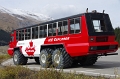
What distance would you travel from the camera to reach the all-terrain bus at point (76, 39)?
40.7ft

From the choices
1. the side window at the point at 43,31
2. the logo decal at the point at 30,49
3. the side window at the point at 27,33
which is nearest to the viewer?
the side window at the point at 43,31

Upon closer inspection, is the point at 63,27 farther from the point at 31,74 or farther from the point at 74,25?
the point at 31,74

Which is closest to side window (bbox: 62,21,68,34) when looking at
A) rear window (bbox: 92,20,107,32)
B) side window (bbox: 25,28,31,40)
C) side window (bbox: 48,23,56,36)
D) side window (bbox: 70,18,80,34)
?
side window (bbox: 70,18,80,34)

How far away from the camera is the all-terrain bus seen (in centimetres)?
1239

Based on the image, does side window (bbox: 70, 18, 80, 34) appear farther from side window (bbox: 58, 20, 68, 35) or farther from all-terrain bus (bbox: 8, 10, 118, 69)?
side window (bbox: 58, 20, 68, 35)

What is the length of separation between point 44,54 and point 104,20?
3853mm

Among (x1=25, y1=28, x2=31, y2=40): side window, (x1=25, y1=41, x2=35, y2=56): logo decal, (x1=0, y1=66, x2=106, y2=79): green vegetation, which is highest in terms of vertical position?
(x1=25, y1=28, x2=31, y2=40): side window

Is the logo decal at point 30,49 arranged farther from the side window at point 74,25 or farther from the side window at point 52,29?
the side window at point 74,25

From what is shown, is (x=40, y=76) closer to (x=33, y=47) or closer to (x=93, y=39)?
(x=93, y=39)

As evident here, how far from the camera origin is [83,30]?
12.4 metres

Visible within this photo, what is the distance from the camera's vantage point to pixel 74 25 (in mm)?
13000

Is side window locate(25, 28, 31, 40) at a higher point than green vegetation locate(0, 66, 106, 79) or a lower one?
higher

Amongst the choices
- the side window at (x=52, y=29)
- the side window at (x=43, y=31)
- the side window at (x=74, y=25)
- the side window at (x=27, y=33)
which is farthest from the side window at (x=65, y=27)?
the side window at (x=27, y=33)

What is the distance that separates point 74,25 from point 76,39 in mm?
756
